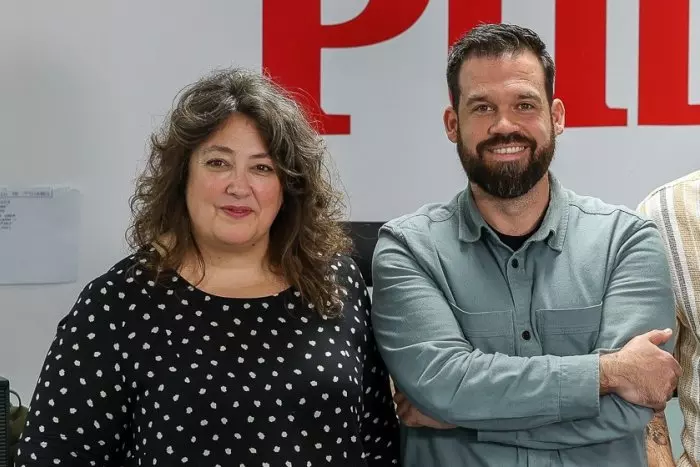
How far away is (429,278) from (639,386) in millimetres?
489

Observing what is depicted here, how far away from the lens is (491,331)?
1906mm

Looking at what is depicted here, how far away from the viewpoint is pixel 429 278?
197cm

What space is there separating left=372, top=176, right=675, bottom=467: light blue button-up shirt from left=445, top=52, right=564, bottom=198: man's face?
0.32 feet

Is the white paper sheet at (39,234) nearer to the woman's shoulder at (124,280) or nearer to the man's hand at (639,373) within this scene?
the woman's shoulder at (124,280)

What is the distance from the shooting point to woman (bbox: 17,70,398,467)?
1739mm

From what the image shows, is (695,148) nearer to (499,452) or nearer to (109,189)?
Answer: (499,452)

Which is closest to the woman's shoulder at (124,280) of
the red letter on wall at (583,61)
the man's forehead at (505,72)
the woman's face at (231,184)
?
the woman's face at (231,184)

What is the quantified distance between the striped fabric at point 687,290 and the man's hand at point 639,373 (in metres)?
0.35

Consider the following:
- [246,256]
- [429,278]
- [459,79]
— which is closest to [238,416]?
[246,256]

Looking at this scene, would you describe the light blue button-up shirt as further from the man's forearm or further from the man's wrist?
the man's forearm

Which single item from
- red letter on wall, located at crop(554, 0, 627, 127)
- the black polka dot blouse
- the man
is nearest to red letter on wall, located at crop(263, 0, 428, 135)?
red letter on wall, located at crop(554, 0, 627, 127)

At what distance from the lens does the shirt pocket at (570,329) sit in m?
1.88

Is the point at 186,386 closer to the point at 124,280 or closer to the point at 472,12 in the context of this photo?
the point at 124,280

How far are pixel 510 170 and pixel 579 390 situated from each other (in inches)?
20.0
